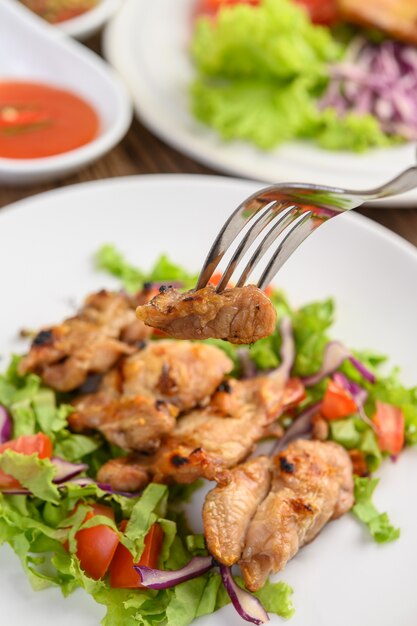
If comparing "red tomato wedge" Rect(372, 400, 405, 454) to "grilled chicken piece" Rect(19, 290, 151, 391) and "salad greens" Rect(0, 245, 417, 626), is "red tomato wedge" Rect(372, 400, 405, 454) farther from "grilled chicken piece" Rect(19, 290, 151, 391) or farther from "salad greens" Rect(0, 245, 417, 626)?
"grilled chicken piece" Rect(19, 290, 151, 391)

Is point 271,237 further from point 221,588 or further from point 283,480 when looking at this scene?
point 221,588

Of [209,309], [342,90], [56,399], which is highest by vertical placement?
[209,309]

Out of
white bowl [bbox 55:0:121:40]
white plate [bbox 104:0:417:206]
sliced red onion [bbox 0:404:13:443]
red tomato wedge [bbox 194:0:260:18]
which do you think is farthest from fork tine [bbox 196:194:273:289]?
red tomato wedge [bbox 194:0:260:18]

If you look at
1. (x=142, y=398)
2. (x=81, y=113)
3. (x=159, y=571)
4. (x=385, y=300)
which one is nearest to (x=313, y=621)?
(x=159, y=571)

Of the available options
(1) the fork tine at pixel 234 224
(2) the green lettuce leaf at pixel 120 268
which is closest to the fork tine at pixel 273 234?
(1) the fork tine at pixel 234 224

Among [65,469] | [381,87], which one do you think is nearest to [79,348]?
[65,469]

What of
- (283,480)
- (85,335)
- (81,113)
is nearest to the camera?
(283,480)
